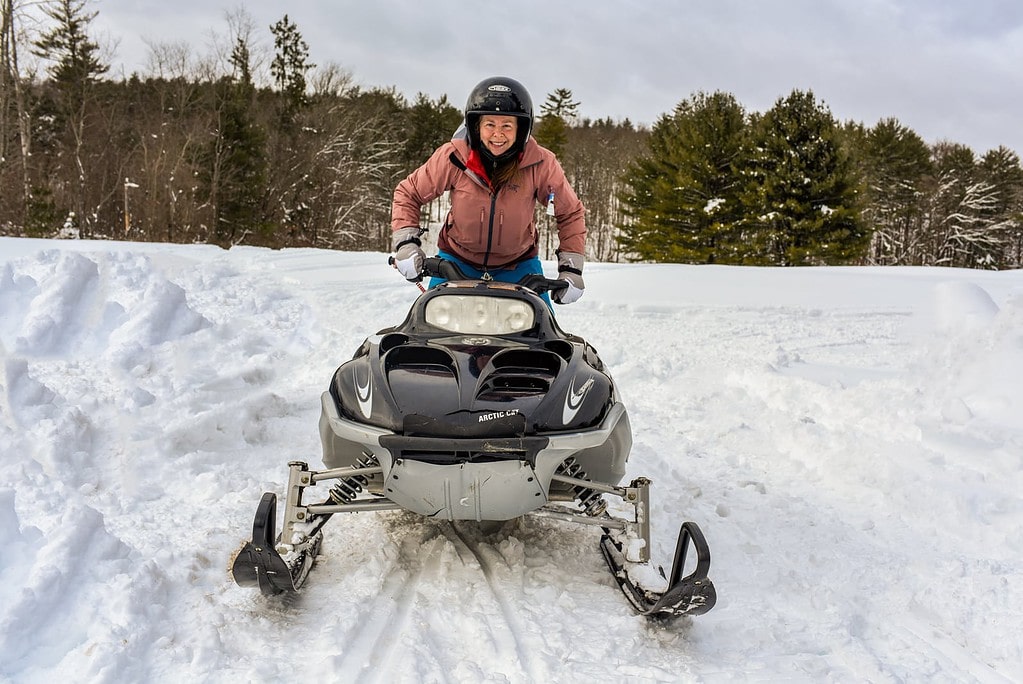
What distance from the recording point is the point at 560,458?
304 centimetres

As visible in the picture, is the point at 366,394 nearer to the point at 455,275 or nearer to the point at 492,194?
the point at 455,275

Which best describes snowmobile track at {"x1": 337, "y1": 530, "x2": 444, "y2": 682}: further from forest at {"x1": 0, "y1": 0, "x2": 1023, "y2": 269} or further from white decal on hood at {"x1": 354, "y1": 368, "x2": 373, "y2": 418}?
forest at {"x1": 0, "y1": 0, "x2": 1023, "y2": 269}

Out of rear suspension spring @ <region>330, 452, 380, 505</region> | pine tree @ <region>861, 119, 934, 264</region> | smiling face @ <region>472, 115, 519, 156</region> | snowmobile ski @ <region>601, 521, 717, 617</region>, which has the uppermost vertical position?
pine tree @ <region>861, 119, 934, 264</region>

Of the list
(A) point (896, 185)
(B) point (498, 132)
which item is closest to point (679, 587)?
(B) point (498, 132)

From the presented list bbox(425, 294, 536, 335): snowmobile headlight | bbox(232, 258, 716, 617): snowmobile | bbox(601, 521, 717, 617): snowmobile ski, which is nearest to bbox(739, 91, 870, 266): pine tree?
bbox(425, 294, 536, 335): snowmobile headlight

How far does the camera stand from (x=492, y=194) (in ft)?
16.0

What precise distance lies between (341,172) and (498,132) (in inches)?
1548

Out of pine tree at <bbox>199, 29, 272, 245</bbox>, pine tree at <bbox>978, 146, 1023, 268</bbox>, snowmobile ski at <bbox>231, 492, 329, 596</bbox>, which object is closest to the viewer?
snowmobile ski at <bbox>231, 492, 329, 596</bbox>

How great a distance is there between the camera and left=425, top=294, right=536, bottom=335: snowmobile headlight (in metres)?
4.02

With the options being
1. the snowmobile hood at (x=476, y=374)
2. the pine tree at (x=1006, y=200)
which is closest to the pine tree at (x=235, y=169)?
the snowmobile hood at (x=476, y=374)

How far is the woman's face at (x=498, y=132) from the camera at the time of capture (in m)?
4.74

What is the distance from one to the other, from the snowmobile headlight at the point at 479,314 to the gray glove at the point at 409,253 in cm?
52

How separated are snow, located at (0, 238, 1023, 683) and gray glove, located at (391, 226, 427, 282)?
4.81 ft

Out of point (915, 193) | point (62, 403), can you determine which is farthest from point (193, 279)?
point (915, 193)
